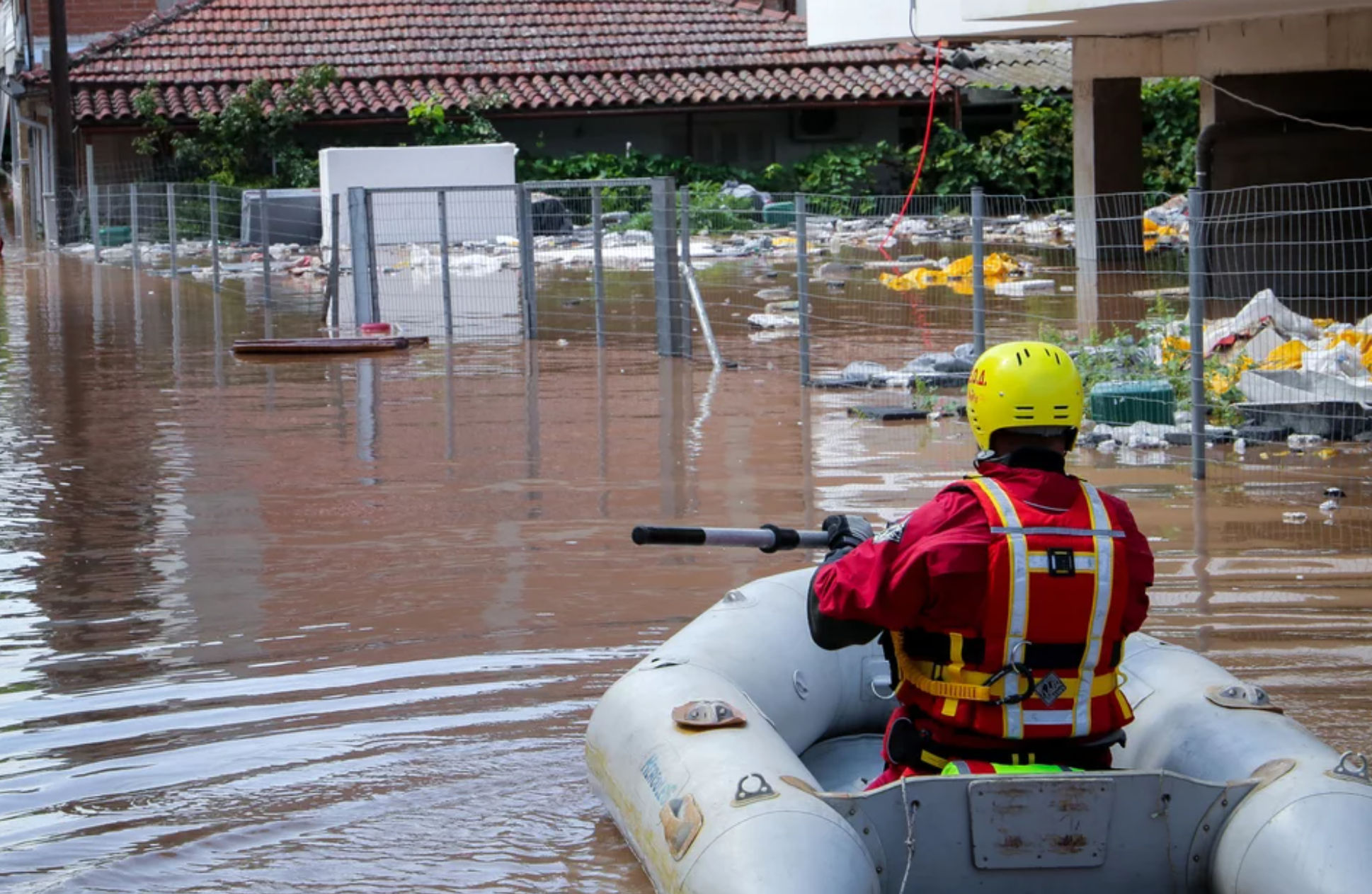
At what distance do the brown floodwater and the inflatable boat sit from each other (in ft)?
1.80

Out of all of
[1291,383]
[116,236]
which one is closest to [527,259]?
[1291,383]

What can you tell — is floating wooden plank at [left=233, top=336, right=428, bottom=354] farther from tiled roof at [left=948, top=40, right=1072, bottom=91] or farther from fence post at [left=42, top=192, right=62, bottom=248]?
tiled roof at [left=948, top=40, right=1072, bottom=91]

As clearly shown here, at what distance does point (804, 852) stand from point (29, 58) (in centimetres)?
3431

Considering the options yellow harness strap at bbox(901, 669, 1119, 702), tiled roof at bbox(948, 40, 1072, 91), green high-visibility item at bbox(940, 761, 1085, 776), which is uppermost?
tiled roof at bbox(948, 40, 1072, 91)

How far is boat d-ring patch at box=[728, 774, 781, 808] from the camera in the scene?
3873mm

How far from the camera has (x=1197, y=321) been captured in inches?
362

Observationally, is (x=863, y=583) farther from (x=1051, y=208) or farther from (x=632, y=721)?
(x=1051, y=208)

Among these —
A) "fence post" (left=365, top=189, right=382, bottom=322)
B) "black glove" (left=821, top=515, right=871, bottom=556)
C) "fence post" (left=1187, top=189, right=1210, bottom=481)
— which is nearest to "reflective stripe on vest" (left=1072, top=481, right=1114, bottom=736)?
"black glove" (left=821, top=515, right=871, bottom=556)

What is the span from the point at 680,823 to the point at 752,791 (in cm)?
23

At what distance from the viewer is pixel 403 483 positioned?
9.69 meters

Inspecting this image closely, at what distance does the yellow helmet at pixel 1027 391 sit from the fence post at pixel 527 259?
39.4 ft

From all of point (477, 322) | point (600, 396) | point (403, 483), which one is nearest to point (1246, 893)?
point (403, 483)

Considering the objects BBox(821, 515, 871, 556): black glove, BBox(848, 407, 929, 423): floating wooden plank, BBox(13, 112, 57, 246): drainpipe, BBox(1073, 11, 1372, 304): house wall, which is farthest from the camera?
BBox(13, 112, 57, 246): drainpipe

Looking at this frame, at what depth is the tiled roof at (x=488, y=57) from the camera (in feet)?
106
